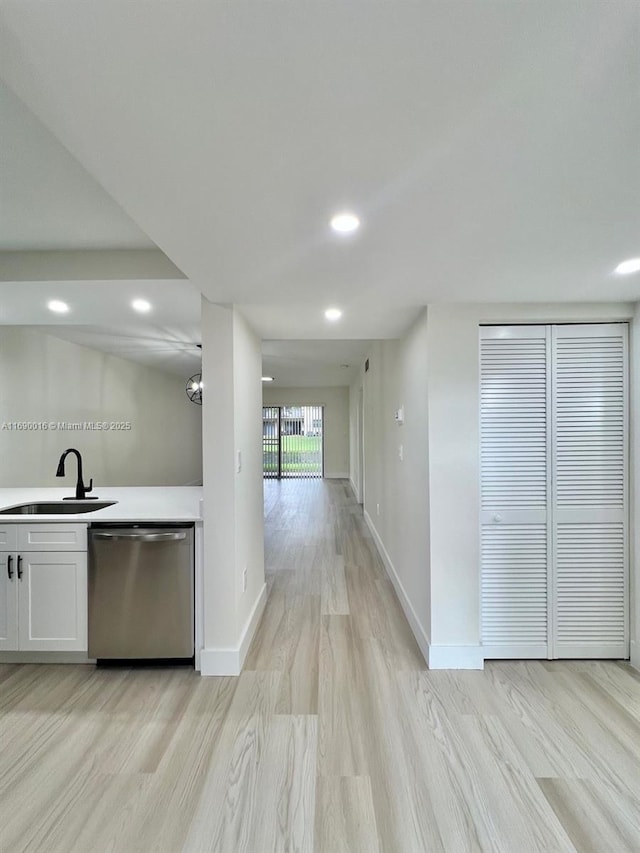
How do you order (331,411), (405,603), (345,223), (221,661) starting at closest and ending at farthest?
(345,223), (221,661), (405,603), (331,411)

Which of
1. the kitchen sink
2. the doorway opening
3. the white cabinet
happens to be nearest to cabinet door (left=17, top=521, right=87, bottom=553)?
the white cabinet

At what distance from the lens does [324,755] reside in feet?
5.85

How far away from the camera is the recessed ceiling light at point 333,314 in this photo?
2.50 meters

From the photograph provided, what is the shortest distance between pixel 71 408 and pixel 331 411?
6.68 metres

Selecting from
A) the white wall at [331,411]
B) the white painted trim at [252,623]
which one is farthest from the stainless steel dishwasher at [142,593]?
the white wall at [331,411]

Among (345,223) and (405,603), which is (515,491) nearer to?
(405,603)

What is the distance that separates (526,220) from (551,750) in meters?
2.27

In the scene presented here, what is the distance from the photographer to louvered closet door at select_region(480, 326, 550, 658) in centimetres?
251

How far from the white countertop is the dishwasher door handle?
89 mm

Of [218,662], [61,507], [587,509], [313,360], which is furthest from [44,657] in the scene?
[313,360]

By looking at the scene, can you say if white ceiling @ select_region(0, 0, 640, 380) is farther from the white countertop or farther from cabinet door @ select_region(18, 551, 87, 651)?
cabinet door @ select_region(18, 551, 87, 651)

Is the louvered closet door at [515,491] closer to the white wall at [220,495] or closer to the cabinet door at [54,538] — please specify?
the white wall at [220,495]

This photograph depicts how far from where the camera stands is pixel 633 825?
4.84 ft

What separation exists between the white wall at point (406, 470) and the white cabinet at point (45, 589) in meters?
2.14
